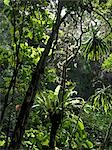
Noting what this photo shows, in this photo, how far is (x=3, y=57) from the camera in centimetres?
311

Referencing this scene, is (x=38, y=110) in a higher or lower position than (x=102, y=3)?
lower

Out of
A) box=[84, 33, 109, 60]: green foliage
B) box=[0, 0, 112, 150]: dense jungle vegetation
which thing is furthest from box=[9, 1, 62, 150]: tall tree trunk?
box=[84, 33, 109, 60]: green foliage

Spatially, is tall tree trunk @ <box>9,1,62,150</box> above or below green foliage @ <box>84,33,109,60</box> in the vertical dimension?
below

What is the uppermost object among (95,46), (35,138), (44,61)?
(95,46)

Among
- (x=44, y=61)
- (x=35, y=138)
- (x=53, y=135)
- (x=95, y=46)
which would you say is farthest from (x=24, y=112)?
(x=53, y=135)

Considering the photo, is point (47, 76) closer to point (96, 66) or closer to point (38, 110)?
point (38, 110)

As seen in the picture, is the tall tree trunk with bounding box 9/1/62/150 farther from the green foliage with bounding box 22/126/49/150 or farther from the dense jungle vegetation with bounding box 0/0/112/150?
the green foliage with bounding box 22/126/49/150

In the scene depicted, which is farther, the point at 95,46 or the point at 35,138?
the point at 35,138

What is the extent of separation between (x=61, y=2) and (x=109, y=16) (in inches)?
37.1

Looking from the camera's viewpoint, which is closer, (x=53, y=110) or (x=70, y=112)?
(x=53, y=110)

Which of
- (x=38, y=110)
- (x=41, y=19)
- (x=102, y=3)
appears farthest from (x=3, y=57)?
(x=38, y=110)

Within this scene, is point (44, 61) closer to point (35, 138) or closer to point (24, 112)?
point (24, 112)

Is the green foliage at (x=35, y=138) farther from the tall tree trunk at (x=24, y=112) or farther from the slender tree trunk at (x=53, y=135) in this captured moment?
the tall tree trunk at (x=24, y=112)

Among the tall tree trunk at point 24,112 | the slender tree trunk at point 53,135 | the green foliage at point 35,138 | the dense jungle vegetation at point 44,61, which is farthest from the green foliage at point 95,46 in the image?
the slender tree trunk at point 53,135
